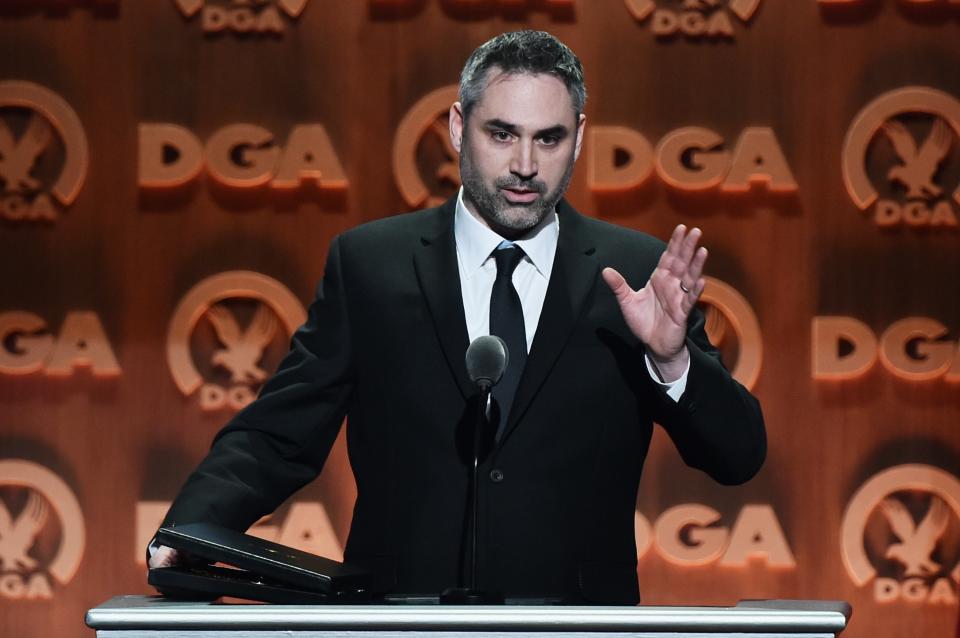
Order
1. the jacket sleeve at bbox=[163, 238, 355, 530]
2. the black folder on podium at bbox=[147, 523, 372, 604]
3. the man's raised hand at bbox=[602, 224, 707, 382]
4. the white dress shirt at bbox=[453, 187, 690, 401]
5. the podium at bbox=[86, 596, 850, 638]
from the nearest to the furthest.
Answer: the podium at bbox=[86, 596, 850, 638] → the black folder on podium at bbox=[147, 523, 372, 604] → the man's raised hand at bbox=[602, 224, 707, 382] → the jacket sleeve at bbox=[163, 238, 355, 530] → the white dress shirt at bbox=[453, 187, 690, 401]

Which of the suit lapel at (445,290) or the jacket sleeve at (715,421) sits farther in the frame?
the suit lapel at (445,290)

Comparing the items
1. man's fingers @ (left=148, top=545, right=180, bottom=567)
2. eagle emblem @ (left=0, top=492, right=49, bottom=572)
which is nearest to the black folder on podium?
man's fingers @ (left=148, top=545, right=180, bottom=567)

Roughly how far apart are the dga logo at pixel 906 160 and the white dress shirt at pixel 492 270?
2.28 m

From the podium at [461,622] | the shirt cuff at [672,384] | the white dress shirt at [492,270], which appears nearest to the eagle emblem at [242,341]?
the white dress shirt at [492,270]

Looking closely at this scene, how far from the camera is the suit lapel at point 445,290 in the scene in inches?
82.7

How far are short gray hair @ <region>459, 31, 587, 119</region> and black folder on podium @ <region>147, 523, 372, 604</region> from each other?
831mm

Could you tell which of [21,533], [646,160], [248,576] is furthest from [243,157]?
[248,576]

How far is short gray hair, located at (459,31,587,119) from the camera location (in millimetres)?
2084

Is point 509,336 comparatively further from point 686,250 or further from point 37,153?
point 37,153

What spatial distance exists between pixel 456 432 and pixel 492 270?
0.93 ft

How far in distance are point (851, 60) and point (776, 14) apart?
0.92 feet

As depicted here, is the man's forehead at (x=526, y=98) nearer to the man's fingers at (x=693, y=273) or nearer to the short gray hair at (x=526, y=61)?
the short gray hair at (x=526, y=61)

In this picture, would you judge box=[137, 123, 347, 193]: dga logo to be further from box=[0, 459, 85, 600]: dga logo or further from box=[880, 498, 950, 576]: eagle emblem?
box=[880, 498, 950, 576]: eagle emblem

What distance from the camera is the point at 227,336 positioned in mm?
4258
